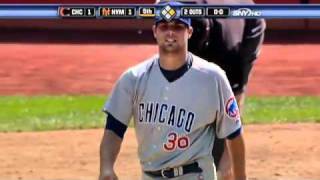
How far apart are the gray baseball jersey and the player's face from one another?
0.19m

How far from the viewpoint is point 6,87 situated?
704 inches

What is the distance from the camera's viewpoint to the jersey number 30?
421 cm

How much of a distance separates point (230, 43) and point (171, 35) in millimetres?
1686

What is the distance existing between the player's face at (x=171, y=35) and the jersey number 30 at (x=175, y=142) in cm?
43

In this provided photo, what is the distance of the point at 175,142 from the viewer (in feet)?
13.9

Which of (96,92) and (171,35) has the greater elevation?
(171,35)

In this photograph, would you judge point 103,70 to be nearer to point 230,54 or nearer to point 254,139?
point 254,139

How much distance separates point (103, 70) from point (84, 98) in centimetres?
421

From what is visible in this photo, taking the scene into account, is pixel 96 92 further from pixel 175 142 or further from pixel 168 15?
pixel 168 15

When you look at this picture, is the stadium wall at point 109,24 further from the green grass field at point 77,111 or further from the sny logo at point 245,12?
the sny logo at point 245,12

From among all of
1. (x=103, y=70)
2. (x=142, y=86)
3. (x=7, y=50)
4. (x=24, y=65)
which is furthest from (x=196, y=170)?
(x=7, y=50)
